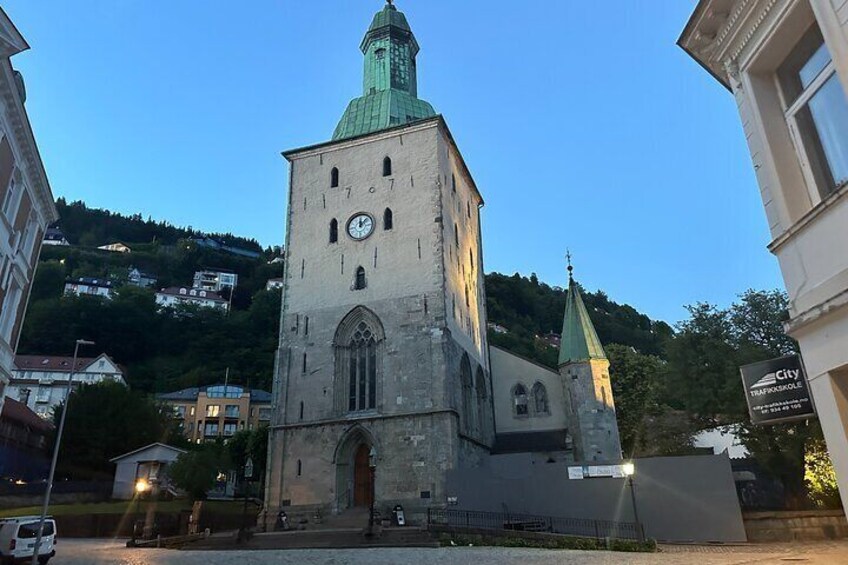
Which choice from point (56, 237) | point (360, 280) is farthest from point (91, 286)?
point (360, 280)

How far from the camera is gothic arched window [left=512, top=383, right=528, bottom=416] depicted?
35.5m

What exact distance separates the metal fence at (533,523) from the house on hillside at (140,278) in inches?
4854

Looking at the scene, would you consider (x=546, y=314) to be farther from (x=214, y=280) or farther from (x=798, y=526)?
(x=798, y=526)

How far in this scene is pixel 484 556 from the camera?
17.5 meters

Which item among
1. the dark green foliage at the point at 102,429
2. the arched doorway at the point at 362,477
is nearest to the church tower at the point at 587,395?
the arched doorway at the point at 362,477

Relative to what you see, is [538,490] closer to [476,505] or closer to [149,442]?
[476,505]

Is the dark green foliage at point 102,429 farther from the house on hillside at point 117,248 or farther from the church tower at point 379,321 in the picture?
the house on hillside at point 117,248

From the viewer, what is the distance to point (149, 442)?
51344 millimetres

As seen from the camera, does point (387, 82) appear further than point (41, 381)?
No

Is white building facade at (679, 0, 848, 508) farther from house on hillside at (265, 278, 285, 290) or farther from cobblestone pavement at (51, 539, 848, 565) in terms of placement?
house on hillside at (265, 278, 285, 290)

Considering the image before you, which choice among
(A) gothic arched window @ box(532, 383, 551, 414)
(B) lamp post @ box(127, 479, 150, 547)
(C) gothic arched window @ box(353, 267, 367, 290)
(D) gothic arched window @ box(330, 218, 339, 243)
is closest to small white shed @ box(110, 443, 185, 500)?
(B) lamp post @ box(127, 479, 150, 547)

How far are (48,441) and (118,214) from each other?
14071cm

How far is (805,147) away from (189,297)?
12859cm

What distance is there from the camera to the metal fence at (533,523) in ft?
78.5
